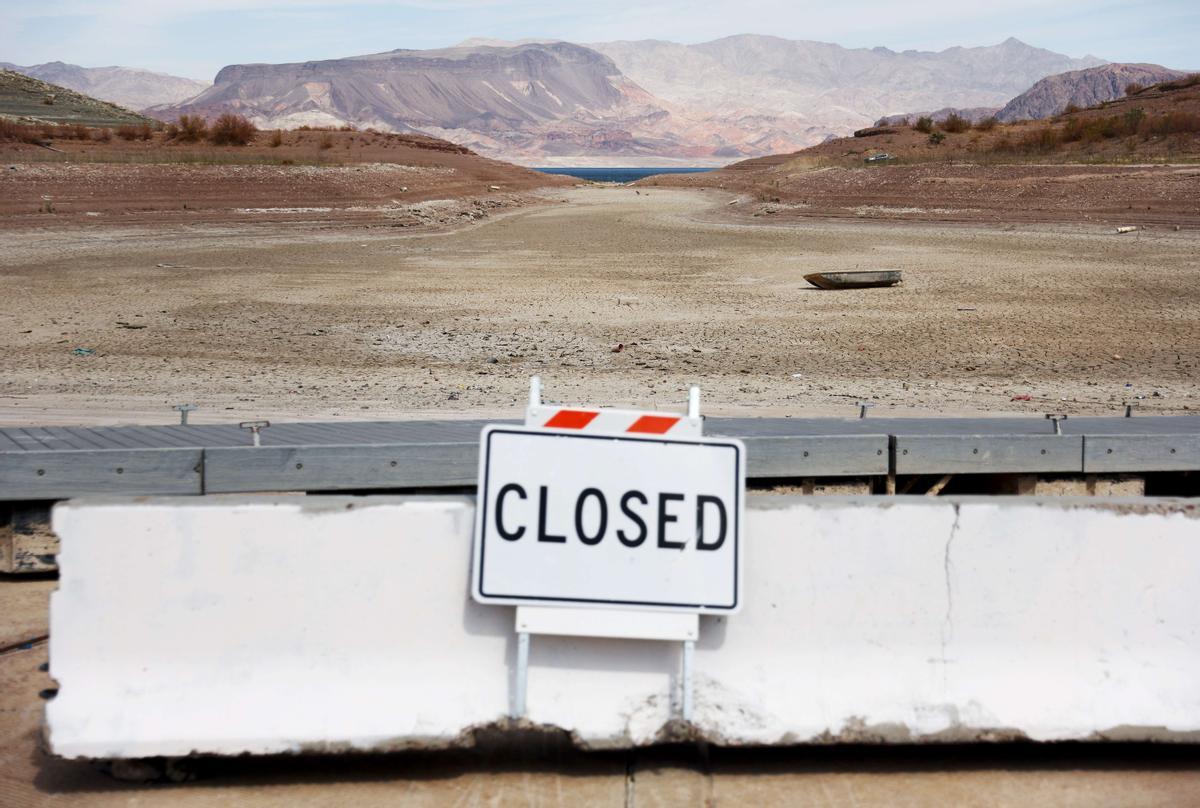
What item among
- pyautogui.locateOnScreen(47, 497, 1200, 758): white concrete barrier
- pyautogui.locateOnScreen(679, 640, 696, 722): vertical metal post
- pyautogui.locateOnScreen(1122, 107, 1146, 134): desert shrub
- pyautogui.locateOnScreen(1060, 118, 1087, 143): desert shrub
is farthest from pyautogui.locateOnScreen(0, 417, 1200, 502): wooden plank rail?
pyautogui.locateOnScreen(1060, 118, 1087, 143): desert shrub

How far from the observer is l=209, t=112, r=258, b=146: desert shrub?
58219 mm

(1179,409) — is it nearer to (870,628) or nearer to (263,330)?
(870,628)

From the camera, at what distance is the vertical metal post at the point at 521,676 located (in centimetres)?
466

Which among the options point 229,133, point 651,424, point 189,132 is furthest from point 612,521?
point 189,132

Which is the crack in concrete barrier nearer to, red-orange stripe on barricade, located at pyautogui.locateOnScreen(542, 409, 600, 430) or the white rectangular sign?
the white rectangular sign

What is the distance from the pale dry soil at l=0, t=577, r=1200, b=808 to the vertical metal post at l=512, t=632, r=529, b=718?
0.30 meters

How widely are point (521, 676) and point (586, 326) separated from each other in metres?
14.3

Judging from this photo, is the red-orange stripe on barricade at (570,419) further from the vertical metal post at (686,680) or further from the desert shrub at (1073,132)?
the desert shrub at (1073,132)

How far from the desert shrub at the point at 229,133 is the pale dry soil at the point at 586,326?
26.0 metres

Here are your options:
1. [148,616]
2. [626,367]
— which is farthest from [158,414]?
[148,616]

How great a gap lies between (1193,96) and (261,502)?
6959cm

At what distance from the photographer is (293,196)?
43.2 m

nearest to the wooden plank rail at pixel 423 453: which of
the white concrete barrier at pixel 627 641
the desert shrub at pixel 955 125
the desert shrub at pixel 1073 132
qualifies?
Result: the white concrete barrier at pixel 627 641

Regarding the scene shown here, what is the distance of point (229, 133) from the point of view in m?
58.5
